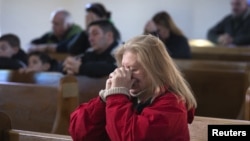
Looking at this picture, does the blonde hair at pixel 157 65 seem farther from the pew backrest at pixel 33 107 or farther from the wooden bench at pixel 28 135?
the pew backrest at pixel 33 107

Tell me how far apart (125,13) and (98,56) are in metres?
3.37

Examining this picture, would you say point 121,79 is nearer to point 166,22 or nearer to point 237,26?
point 166,22

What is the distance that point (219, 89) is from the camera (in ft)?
12.7

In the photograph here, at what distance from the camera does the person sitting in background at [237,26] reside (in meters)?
6.09

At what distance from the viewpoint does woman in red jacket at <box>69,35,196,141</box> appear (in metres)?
1.36

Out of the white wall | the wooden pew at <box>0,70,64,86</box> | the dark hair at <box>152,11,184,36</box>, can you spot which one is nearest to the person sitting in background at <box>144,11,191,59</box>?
the dark hair at <box>152,11,184,36</box>

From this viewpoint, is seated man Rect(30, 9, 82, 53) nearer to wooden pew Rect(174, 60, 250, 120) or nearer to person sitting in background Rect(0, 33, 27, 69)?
person sitting in background Rect(0, 33, 27, 69)

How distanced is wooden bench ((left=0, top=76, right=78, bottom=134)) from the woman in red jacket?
1368mm

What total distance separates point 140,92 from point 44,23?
20.4 feet

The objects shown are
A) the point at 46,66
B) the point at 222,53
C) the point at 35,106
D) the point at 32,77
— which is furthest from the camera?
the point at 222,53

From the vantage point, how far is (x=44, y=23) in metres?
7.53

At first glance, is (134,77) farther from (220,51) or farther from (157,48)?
(220,51)

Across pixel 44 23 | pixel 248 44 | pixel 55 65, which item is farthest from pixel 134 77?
pixel 44 23

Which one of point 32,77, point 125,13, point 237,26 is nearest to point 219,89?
point 32,77
